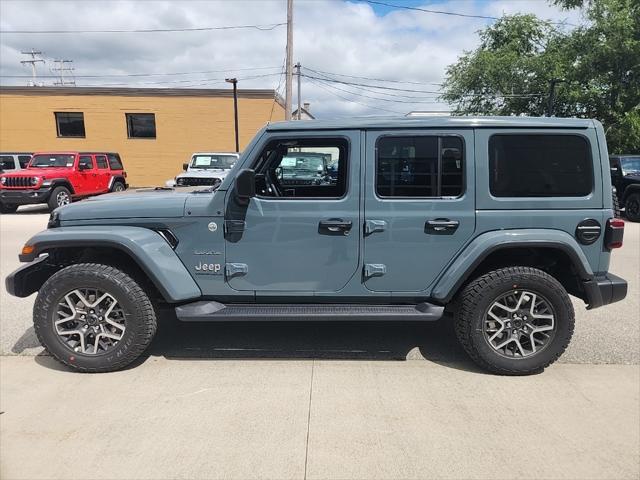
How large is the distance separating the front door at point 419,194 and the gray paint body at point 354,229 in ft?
0.03

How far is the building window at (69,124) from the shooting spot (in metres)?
25.7

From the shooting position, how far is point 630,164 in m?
13.6

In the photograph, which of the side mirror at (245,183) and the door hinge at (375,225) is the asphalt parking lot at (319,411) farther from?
the side mirror at (245,183)

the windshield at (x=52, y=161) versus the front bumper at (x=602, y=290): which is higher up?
the windshield at (x=52, y=161)

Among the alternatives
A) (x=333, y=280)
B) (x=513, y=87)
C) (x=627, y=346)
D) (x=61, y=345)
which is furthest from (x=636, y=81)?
(x=61, y=345)

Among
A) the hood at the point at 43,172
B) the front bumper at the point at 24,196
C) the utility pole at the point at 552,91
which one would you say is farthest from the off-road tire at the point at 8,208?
the utility pole at the point at 552,91

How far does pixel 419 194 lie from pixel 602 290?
4.99 ft

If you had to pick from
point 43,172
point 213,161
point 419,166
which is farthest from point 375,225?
point 43,172

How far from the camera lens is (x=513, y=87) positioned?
28344mm

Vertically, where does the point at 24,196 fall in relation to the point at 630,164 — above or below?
below

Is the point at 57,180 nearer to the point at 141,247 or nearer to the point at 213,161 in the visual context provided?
the point at 213,161

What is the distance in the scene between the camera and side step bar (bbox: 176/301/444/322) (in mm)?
3516

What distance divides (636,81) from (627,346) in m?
23.1

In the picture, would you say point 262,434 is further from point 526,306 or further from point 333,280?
point 526,306
